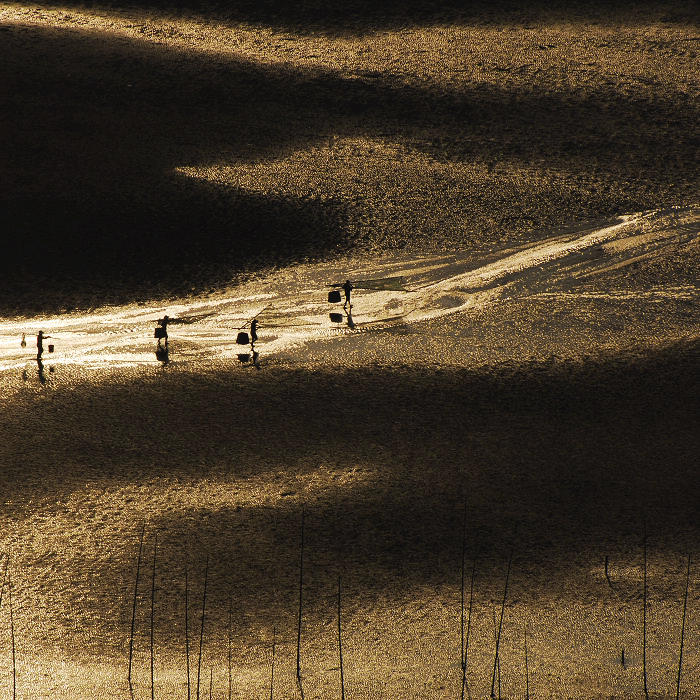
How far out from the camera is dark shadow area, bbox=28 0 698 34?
44.1 feet

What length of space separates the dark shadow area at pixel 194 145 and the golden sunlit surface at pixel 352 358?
0.13 feet

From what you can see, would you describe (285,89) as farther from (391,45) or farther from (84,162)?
(84,162)

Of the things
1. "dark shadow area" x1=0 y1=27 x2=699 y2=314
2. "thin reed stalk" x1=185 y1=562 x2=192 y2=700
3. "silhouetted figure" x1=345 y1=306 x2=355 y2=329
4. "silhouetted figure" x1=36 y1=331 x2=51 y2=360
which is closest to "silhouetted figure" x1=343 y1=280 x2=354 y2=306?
"silhouetted figure" x1=345 y1=306 x2=355 y2=329

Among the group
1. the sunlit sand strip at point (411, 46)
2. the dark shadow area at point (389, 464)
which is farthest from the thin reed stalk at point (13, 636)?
the sunlit sand strip at point (411, 46)

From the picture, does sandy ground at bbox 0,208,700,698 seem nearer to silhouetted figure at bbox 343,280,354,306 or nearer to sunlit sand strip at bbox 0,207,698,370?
sunlit sand strip at bbox 0,207,698,370

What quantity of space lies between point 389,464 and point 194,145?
570 cm

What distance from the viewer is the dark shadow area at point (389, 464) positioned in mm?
5461

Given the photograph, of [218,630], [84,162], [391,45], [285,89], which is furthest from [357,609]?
[391,45]

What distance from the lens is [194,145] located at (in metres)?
10.8

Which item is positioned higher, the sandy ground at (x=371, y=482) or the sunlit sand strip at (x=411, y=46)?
the sunlit sand strip at (x=411, y=46)

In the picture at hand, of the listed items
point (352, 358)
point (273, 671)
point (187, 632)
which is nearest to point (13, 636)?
point (187, 632)

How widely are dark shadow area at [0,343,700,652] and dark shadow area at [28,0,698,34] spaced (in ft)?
24.2

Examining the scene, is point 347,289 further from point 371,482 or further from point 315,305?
point 371,482

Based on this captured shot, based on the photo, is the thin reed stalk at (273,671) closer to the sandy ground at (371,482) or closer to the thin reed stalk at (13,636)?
the sandy ground at (371,482)
